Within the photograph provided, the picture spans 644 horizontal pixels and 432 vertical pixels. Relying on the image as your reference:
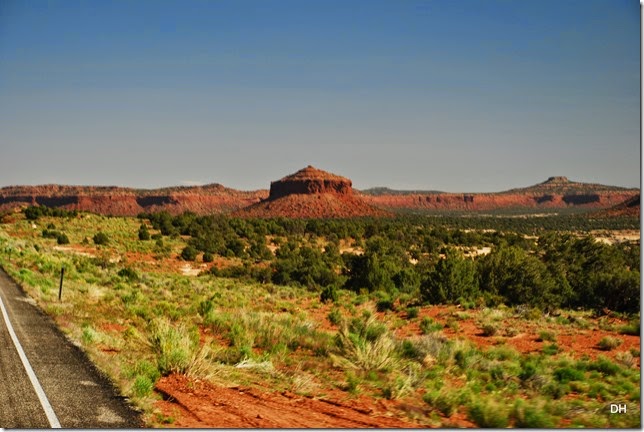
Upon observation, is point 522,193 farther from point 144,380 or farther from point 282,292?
point 144,380

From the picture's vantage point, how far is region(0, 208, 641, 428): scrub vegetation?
8898 mm

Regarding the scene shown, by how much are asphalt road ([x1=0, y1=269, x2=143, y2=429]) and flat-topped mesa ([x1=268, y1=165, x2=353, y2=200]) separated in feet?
456

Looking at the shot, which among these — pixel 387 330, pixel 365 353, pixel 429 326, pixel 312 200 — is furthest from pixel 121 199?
pixel 365 353

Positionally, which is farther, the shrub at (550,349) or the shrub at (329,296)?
the shrub at (329,296)

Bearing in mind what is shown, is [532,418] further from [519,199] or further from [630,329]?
[519,199]

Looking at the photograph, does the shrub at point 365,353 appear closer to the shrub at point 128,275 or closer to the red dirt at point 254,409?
the red dirt at point 254,409

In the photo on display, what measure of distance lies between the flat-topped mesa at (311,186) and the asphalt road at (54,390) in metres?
139

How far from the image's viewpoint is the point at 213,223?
2453 inches

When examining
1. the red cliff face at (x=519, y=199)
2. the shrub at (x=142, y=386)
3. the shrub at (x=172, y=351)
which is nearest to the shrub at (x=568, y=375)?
the shrub at (x=172, y=351)

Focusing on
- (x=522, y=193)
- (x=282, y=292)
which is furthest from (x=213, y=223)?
(x=522, y=193)

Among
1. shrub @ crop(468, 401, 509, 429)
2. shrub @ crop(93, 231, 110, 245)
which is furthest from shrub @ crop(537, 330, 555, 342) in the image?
shrub @ crop(93, 231, 110, 245)

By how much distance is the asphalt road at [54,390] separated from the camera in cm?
697

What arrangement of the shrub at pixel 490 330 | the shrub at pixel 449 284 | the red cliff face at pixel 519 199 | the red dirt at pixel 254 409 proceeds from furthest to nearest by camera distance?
the red cliff face at pixel 519 199, the shrub at pixel 449 284, the shrub at pixel 490 330, the red dirt at pixel 254 409

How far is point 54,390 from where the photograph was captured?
789cm
